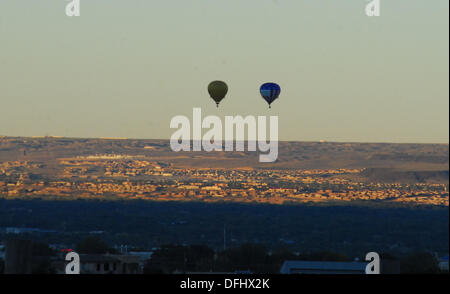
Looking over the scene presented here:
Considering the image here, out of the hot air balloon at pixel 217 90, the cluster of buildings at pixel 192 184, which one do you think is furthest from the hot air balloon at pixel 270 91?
the cluster of buildings at pixel 192 184

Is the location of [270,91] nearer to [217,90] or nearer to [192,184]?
[217,90]

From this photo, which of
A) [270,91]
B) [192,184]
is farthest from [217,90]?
[192,184]

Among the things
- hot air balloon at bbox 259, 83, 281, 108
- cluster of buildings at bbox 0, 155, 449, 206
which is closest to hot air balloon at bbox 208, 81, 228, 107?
hot air balloon at bbox 259, 83, 281, 108

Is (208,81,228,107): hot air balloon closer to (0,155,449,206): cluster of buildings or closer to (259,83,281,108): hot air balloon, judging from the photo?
(259,83,281,108): hot air balloon

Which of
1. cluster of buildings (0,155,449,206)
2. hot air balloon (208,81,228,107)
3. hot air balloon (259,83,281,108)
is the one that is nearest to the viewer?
hot air balloon (259,83,281,108)
